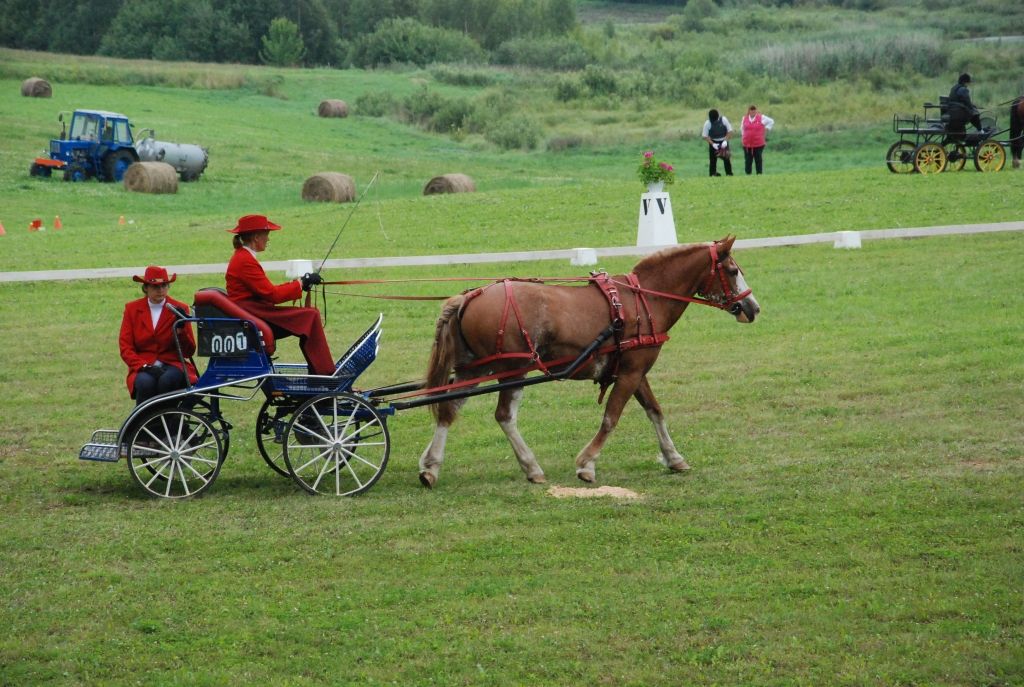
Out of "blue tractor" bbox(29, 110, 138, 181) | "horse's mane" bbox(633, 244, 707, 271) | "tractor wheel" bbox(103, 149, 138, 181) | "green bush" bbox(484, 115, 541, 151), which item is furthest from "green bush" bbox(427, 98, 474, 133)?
"horse's mane" bbox(633, 244, 707, 271)

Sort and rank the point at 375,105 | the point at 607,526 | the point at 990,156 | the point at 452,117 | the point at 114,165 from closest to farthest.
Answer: the point at 607,526, the point at 990,156, the point at 114,165, the point at 452,117, the point at 375,105

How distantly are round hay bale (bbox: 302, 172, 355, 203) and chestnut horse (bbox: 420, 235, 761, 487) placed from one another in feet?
72.7

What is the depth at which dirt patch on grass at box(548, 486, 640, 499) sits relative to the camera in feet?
33.0

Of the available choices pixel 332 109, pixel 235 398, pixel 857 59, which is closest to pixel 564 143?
pixel 332 109

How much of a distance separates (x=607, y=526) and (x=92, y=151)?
1309 inches

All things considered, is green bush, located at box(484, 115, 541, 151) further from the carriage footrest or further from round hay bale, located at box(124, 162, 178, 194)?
the carriage footrest

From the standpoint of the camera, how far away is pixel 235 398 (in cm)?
1003

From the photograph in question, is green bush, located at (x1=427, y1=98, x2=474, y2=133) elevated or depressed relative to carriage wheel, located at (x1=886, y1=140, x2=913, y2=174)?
elevated

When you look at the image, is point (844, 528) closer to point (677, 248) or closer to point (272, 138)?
point (677, 248)

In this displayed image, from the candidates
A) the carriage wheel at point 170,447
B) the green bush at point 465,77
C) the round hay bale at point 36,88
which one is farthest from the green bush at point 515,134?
the carriage wheel at point 170,447

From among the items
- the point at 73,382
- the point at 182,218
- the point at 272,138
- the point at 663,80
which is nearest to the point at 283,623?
the point at 73,382

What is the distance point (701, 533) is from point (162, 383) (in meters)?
4.33

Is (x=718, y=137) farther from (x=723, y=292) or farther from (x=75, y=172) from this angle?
(x=723, y=292)

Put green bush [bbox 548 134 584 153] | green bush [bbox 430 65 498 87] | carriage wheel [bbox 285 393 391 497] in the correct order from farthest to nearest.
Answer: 1. green bush [bbox 430 65 498 87]
2. green bush [bbox 548 134 584 153]
3. carriage wheel [bbox 285 393 391 497]
